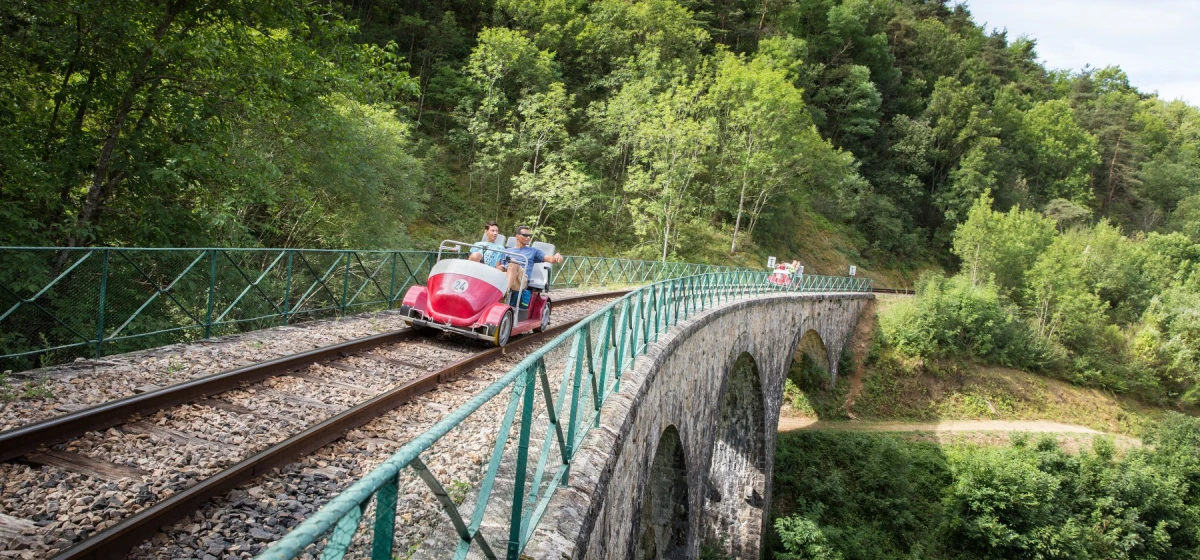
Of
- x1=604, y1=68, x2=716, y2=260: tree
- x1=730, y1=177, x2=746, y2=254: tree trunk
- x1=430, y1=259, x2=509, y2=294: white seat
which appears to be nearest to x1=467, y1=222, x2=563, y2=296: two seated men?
x1=430, y1=259, x2=509, y2=294: white seat

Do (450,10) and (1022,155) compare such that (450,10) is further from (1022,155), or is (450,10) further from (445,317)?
(1022,155)

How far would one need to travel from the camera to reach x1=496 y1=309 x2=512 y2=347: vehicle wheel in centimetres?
727

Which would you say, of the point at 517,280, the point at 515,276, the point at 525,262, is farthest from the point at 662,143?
the point at 515,276

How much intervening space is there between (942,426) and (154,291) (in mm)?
27947

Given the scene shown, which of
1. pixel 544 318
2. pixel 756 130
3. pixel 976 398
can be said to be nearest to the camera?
pixel 544 318

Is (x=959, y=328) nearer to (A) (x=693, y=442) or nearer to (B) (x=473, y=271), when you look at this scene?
(A) (x=693, y=442)

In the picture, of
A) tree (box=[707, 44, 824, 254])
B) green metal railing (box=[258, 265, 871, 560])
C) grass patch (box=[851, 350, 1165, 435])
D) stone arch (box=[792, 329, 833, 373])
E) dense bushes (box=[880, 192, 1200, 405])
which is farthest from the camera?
dense bushes (box=[880, 192, 1200, 405])

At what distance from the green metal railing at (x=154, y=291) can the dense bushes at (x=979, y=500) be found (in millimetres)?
14291

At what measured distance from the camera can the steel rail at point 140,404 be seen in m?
3.18

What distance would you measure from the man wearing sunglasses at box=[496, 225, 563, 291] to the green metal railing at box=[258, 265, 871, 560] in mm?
2497

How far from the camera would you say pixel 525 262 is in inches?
317

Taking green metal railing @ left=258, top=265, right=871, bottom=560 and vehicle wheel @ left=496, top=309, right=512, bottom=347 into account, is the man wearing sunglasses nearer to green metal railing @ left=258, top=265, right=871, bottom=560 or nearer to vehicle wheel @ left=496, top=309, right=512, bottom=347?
vehicle wheel @ left=496, top=309, right=512, bottom=347

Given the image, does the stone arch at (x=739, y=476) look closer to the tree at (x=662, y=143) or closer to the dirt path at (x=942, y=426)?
the dirt path at (x=942, y=426)

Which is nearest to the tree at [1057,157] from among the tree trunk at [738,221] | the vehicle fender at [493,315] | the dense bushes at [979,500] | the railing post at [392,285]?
the tree trunk at [738,221]
